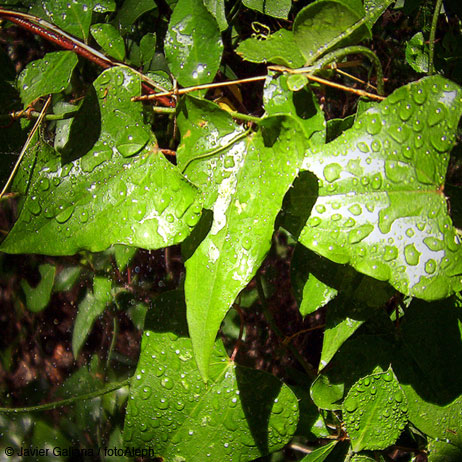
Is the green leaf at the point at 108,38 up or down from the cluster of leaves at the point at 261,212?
up

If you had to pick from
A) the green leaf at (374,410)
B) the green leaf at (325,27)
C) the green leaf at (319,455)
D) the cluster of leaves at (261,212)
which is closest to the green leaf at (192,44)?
the cluster of leaves at (261,212)

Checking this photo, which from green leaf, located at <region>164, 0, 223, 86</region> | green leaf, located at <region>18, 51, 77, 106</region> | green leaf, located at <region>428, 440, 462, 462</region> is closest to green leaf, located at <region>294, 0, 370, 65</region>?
green leaf, located at <region>164, 0, 223, 86</region>

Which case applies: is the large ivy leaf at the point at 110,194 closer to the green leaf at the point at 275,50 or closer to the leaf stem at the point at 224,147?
the leaf stem at the point at 224,147

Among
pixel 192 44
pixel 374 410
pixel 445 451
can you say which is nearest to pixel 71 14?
pixel 192 44

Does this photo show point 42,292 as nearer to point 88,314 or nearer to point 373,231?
point 88,314

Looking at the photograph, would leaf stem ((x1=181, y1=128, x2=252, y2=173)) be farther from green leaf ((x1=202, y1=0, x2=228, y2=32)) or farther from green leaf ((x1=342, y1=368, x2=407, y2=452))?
green leaf ((x1=342, y1=368, x2=407, y2=452))

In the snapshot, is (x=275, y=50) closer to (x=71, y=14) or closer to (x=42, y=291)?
(x=71, y=14)
